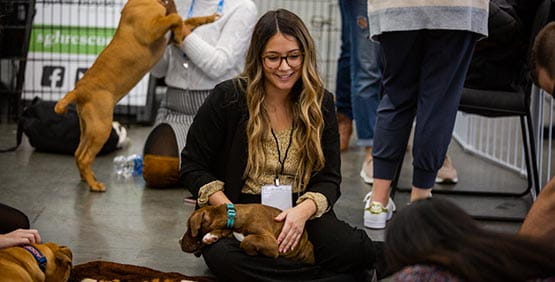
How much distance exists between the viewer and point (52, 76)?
643 centimetres

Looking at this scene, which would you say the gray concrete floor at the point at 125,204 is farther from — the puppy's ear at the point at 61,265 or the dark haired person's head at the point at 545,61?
the dark haired person's head at the point at 545,61

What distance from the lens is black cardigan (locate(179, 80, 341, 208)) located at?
3258 millimetres

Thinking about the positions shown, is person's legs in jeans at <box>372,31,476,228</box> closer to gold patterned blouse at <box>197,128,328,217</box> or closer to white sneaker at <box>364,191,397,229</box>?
white sneaker at <box>364,191,397,229</box>

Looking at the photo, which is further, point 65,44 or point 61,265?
point 65,44

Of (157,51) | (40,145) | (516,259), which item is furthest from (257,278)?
(40,145)

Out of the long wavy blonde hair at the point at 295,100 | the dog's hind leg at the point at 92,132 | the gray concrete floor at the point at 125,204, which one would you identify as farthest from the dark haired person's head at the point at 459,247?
the dog's hind leg at the point at 92,132

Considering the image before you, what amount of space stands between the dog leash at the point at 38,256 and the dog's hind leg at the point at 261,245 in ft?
2.14

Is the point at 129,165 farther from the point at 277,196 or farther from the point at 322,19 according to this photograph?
the point at 322,19

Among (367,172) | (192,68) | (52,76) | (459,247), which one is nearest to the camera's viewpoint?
(459,247)

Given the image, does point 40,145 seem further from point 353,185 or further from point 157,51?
point 353,185

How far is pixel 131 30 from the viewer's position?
445cm

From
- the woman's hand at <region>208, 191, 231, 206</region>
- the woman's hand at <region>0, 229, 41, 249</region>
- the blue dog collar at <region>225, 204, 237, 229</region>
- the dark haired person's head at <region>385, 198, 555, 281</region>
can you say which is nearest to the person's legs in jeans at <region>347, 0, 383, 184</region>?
the woman's hand at <region>208, 191, 231, 206</region>

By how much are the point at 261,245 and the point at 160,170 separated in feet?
5.34

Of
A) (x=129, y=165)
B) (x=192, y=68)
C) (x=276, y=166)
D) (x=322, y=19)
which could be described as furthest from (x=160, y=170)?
(x=322, y=19)
